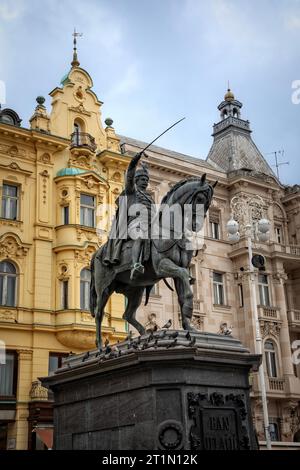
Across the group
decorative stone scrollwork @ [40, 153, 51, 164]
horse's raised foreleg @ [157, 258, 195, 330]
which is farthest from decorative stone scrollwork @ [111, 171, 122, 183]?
horse's raised foreleg @ [157, 258, 195, 330]

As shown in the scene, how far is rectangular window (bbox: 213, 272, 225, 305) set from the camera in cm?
3534

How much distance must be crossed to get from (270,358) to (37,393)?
556 inches

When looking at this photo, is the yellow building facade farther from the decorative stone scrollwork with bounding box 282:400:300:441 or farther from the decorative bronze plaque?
the decorative bronze plaque

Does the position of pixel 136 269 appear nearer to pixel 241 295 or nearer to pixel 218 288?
pixel 218 288

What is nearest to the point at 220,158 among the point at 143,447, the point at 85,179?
the point at 85,179

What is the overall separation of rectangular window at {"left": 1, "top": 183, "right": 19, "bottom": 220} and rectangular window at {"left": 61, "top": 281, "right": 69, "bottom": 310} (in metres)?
3.72

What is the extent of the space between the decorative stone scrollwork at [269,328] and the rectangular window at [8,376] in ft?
46.1

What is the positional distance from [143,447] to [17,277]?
19.9m

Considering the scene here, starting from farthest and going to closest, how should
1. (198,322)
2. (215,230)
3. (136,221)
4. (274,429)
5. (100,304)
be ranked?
(215,230)
(274,429)
(198,322)
(100,304)
(136,221)

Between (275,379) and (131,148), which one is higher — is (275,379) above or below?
below

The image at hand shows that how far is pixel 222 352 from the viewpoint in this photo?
9.73 metres

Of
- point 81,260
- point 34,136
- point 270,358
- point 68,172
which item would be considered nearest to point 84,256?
point 81,260

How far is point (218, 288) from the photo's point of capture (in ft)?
117
